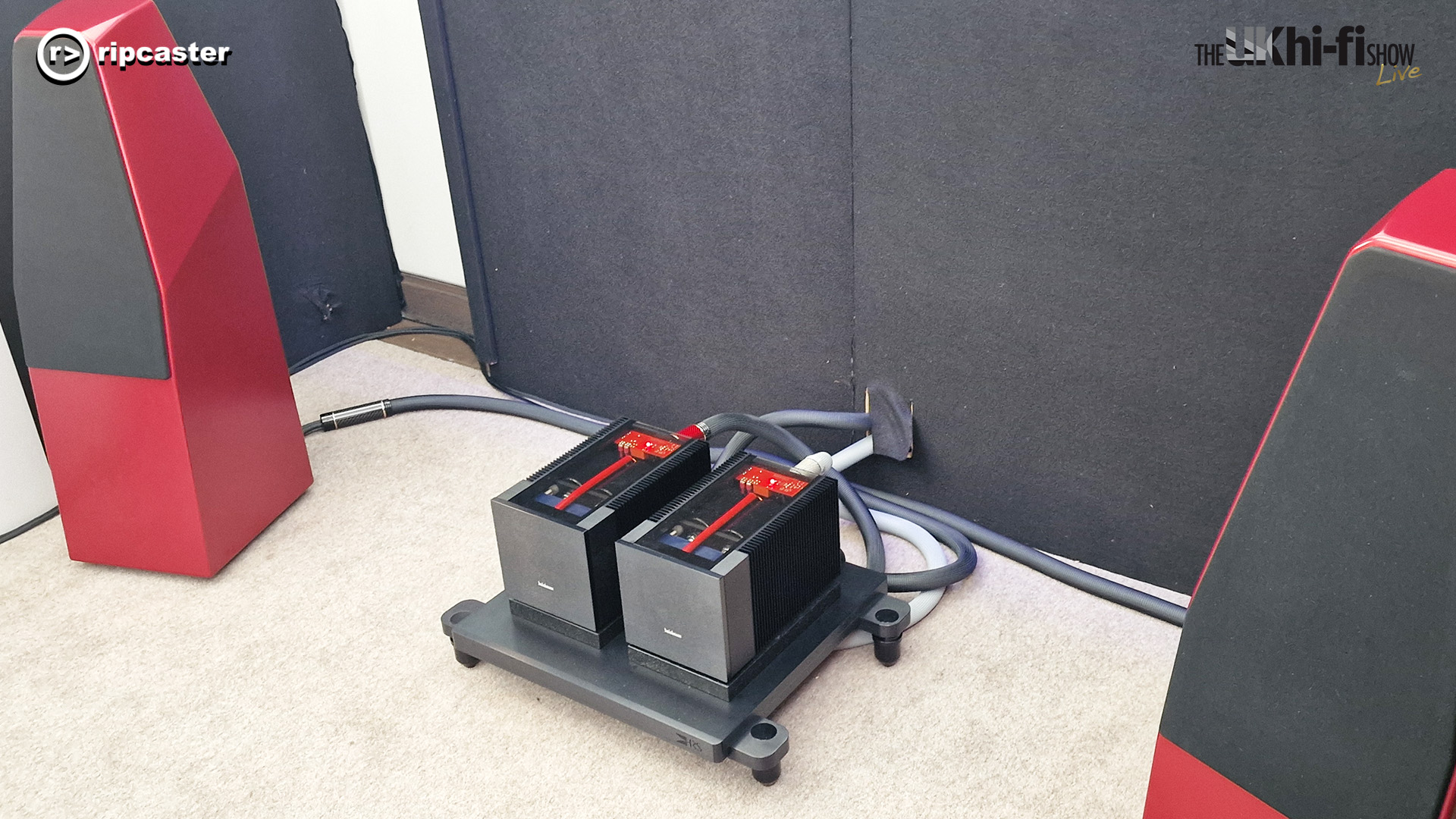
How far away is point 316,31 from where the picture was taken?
6.67 ft

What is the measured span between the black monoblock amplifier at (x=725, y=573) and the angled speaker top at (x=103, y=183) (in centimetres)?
70

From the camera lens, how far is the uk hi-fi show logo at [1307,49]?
0.99m

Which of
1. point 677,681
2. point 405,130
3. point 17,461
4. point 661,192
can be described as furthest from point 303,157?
point 677,681

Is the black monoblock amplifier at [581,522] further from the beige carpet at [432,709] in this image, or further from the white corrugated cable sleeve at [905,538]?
the white corrugated cable sleeve at [905,538]

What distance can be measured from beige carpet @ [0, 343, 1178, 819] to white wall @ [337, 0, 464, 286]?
788mm

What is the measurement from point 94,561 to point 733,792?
3.27 feet

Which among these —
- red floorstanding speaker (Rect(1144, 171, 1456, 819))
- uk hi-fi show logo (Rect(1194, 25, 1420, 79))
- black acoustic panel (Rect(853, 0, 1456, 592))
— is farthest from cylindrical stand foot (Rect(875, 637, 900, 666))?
uk hi-fi show logo (Rect(1194, 25, 1420, 79))

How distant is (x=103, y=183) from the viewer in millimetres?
1302

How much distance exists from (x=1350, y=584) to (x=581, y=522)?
714 millimetres

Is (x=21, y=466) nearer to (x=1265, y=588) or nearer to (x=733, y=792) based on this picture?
(x=733, y=792)

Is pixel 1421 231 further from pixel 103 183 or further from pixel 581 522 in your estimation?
pixel 103 183

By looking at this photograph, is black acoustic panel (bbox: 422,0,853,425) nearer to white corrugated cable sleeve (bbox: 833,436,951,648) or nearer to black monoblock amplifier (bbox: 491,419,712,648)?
white corrugated cable sleeve (bbox: 833,436,951,648)

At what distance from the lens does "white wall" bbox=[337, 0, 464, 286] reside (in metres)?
2.01

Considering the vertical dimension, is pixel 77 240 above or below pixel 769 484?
→ above
